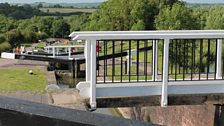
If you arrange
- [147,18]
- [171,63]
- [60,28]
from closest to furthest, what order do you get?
[171,63]
[147,18]
[60,28]

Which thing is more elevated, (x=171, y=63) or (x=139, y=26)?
(x=171, y=63)

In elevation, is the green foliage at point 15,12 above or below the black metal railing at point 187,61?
below

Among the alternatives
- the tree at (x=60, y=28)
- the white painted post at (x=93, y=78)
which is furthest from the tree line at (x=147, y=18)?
the white painted post at (x=93, y=78)

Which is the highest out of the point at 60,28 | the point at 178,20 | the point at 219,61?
the point at 219,61

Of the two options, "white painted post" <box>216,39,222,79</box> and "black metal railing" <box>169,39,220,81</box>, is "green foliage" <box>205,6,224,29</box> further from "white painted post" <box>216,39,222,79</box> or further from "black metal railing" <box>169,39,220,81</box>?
"white painted post" <box>216,39,222,79</box>

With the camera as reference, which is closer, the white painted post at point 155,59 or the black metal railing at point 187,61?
the white painted post at point 155,59

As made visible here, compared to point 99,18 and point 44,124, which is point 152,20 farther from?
point 44,124

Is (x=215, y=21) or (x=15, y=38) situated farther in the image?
(x=15, y=38)

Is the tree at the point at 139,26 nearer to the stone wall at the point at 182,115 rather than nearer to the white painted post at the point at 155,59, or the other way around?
the stone wall at the point at 182,115

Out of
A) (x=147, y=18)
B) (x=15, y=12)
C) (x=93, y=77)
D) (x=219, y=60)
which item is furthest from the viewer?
(x=15, y=12)

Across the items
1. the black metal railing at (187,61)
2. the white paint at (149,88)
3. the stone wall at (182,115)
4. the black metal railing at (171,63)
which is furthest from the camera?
the stone wall at (182,115)

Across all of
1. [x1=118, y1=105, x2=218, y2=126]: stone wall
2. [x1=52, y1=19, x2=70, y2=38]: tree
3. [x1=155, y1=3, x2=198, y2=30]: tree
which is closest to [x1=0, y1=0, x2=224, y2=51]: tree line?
[x1=155, y1=3, x2=198, y2=30]: tree

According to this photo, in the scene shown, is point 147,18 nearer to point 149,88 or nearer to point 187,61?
point 187,61

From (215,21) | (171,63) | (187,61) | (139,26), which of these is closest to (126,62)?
(187,61)
